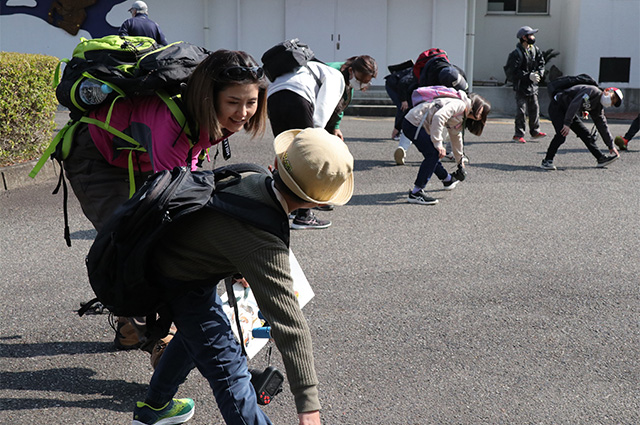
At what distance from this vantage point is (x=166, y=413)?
10.3 ft

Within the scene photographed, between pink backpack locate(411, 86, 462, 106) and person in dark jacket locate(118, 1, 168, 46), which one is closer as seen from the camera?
pink backpack locate(411, 86, 462, 106)

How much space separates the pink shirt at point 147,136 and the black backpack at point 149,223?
1.86 ft

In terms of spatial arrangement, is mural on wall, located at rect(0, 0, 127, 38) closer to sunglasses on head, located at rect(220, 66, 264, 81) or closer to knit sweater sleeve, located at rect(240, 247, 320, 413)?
sunglasses on head, located at rect(220, 66, 264, 81)

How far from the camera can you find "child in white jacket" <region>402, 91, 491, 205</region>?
732 cm

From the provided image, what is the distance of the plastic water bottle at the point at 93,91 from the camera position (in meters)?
3.33

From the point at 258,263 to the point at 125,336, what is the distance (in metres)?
1.87

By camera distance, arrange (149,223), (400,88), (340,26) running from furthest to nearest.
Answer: (340,26)
(400,88)
(149,223)

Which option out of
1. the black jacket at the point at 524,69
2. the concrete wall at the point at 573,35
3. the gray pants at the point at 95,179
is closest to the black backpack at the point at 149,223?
the gray pants at the point at 95,179

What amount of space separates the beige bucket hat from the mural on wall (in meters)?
15.5

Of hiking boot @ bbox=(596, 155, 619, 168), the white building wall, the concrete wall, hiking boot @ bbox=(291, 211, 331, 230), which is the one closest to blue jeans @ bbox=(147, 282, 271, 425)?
hiking boot @ bbox=(291, 211, 331, 230)

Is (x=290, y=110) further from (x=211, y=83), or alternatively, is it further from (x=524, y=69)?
(x=524, y=69)

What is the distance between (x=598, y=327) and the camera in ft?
14.4

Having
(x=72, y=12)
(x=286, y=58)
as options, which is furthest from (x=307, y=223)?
(x=72, y=12)

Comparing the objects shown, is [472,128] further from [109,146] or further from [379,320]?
[109,146]
